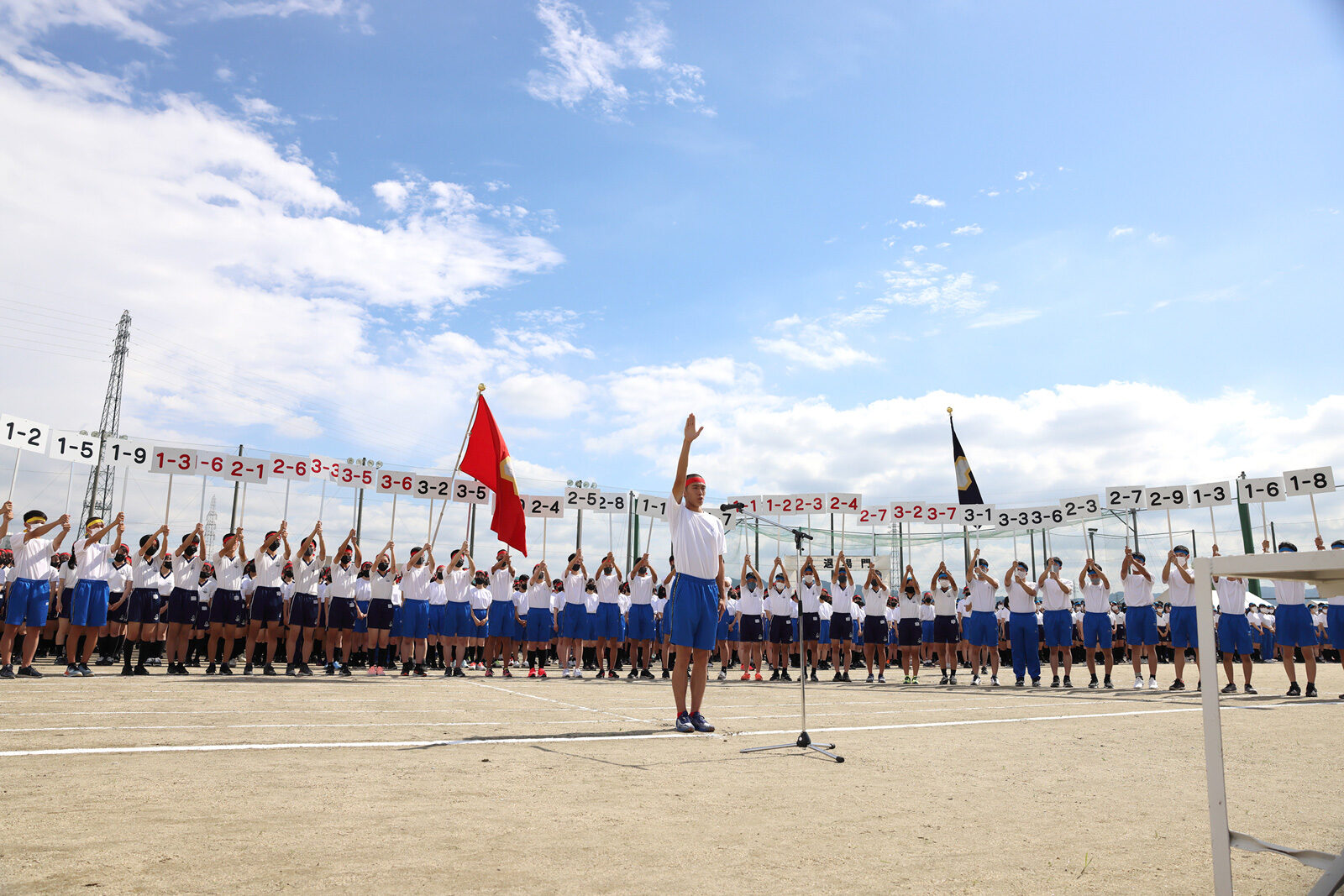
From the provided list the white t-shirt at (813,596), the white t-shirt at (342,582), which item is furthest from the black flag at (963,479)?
the white t-shirt at (342,582)

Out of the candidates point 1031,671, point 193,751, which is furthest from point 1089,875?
point 1031,671

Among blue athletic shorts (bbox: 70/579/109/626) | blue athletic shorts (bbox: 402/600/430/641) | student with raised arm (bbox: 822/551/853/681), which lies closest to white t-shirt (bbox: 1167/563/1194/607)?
student with raised arm (bbox: 822/551/853/681)

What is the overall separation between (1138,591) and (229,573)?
565 inches

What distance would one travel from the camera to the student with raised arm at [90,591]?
1180cm

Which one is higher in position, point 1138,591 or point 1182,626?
point 1138,591

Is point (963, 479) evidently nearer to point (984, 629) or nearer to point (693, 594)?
point (984, 629)

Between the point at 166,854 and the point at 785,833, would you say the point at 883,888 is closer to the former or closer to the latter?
the point at 785,833

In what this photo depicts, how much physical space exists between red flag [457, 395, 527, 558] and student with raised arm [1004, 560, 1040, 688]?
8321 millimetres

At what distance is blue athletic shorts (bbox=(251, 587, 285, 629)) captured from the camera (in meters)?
12.6

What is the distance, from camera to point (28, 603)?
35.4 ft

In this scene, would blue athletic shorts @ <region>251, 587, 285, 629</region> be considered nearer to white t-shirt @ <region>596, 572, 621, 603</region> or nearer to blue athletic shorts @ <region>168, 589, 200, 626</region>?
blue athletic shorts @ <region>168, 589, 200, 626</region>

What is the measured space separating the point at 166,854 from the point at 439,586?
1371 centimetres

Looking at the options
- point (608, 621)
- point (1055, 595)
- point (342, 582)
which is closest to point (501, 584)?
point (608, 621)

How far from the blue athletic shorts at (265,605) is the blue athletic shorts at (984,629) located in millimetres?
11561
